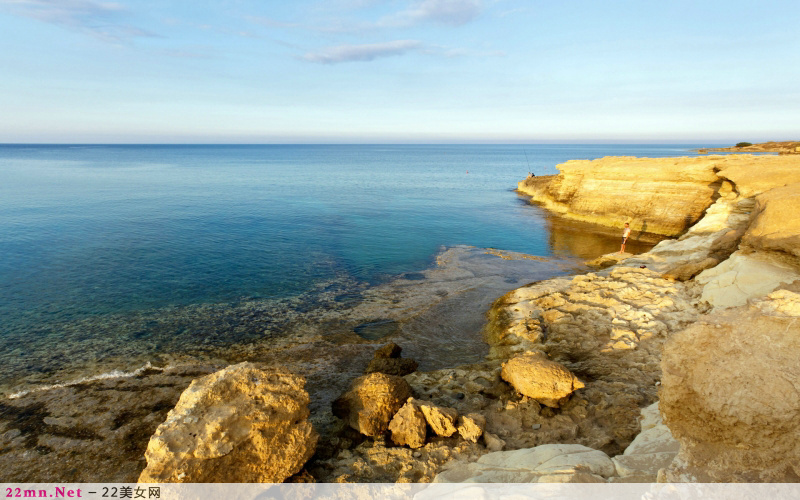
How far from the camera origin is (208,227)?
31188 mm

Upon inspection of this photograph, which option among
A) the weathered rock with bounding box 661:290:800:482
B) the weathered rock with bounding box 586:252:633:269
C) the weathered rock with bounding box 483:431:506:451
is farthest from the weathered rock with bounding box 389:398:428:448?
the weathered rock with bounding box 586:252:633:269

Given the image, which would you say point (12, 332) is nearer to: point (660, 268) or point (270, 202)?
point (660, 268)

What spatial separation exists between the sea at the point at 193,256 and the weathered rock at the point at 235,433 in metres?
7.34

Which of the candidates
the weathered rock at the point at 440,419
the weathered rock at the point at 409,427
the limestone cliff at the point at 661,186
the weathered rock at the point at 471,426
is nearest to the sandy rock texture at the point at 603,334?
the weathered rock at the point at 471,426

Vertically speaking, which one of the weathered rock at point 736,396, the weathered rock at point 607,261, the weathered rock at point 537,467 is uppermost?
the weathered rock at point 736,396

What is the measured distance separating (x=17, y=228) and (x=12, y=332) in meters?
20.5

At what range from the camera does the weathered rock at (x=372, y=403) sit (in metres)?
8.30

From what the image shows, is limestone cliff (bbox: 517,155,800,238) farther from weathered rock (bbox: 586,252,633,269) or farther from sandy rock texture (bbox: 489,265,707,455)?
sandy rock texture (bbox: 489,265,707,455)

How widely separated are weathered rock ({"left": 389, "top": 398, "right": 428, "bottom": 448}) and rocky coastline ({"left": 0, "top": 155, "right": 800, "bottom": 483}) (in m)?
0.03

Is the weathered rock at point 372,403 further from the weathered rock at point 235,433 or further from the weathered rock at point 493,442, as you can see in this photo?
the weathered rock at point 493,442

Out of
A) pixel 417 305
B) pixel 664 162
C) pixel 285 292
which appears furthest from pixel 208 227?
pixel 664 162

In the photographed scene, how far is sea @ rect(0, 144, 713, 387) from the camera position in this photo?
14.0 m

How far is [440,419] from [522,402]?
2218 mm

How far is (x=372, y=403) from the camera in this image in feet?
28.0
